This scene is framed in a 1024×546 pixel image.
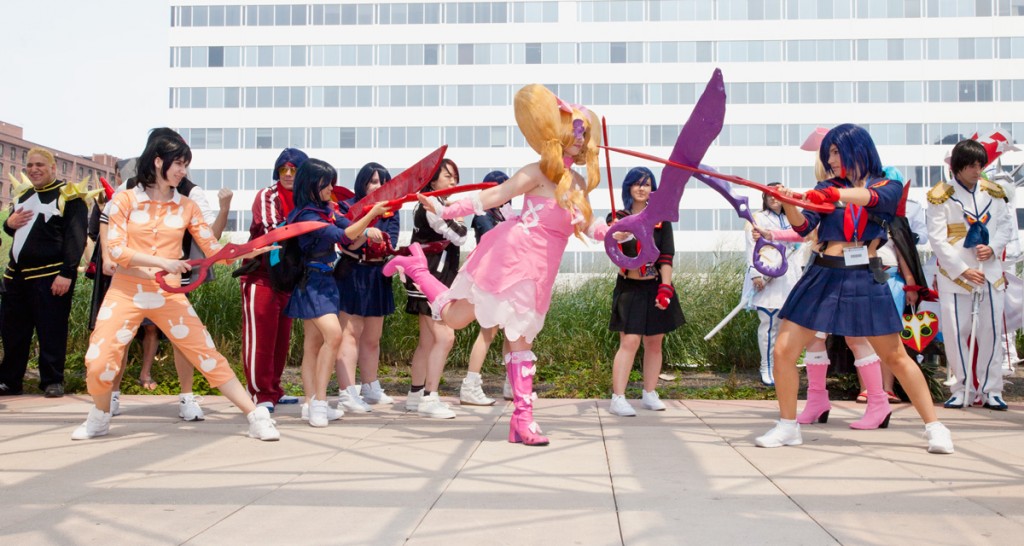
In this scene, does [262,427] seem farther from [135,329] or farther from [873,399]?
[873,399]

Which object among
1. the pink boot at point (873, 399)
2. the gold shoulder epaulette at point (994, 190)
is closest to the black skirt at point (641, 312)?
the pink boot at point (873, 399)

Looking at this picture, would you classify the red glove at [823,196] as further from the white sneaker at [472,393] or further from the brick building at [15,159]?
the brick building at [15,159]

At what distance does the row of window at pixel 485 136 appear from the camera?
5519 cm

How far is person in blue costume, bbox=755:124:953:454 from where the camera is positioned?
16.1ft

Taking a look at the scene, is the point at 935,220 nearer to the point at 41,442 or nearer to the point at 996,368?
the point at 996,368

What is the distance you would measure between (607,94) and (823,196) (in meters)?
53.0

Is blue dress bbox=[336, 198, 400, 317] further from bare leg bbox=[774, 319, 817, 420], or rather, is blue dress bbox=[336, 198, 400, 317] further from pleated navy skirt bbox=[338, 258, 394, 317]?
bare leg bbox=[774, 319, 817, 420]

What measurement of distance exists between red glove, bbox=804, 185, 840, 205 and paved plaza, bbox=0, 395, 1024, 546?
4.41 ft

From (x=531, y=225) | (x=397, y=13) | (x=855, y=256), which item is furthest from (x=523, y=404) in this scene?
(x=397, y=13)

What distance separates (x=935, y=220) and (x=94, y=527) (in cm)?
611

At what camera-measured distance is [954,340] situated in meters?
6.93

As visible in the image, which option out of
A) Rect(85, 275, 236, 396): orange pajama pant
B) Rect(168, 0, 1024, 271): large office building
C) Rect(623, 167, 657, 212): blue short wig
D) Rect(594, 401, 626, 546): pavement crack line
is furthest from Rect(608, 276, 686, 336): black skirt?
Rect(168, 0, 1024, 271): large office building

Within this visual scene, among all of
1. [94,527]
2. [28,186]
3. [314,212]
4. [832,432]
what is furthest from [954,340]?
[28,186]

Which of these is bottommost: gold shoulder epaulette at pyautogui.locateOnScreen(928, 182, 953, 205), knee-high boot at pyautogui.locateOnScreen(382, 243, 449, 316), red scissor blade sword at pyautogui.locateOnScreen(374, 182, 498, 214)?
knee-high boot at pyautogui.locateOnScreen(382, 243, 449, 316)
